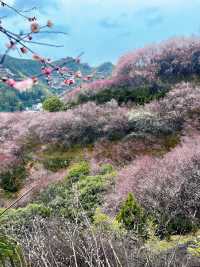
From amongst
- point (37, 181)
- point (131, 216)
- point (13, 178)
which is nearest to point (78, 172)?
point (37, 181)

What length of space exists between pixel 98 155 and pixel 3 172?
21.5ft

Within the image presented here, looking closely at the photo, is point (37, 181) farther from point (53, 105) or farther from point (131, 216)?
point (53, 105)

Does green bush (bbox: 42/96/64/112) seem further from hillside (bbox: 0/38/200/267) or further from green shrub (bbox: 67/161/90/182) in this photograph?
green shrub (bbox: 67/161/90/182)

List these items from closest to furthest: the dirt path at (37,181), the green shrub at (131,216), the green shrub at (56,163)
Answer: the green shrub at (131,216)
the dirt path at (37,181)
the green shrub at (56,163)

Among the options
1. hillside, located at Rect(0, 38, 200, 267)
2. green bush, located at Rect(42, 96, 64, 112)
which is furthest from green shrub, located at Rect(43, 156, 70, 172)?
green bush, located at Rect(42, 96, 64, 112)

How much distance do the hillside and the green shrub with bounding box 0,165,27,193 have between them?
69 millimetres

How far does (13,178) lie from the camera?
28.9 metres

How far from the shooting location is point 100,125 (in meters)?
33.2

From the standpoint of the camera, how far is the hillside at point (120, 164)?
734 cm

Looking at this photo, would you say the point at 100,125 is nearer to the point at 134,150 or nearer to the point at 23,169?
the point at 134,150

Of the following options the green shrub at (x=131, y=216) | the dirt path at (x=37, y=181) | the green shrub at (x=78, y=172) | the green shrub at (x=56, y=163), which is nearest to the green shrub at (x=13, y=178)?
the dirt path at (x=37, y=181)

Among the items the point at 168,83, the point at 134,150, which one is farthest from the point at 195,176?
the point at 168,83

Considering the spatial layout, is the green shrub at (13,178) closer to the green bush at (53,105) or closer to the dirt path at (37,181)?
the dirt path at (37,181)

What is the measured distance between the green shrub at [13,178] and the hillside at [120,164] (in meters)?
0.07
